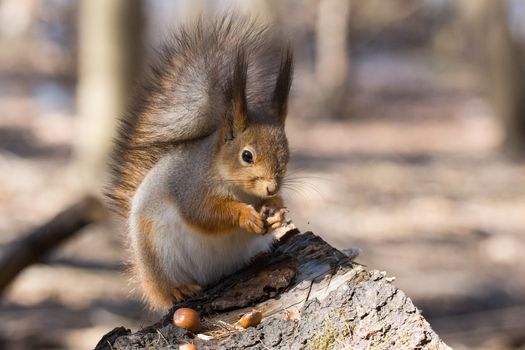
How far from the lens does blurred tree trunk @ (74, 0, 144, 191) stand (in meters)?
7.13

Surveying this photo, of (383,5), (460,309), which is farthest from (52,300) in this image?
(383,5)

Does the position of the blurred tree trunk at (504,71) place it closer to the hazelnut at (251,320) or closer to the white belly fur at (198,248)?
the white belly fur at (198,248)

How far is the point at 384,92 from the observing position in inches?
592

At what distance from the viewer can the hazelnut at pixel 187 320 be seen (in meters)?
2.00

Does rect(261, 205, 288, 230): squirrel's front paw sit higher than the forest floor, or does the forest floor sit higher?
the forest floor

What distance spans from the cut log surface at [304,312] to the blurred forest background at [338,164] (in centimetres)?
35

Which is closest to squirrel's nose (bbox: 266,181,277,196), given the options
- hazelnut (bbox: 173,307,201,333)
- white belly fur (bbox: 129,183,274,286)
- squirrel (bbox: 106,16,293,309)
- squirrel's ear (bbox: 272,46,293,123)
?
squirrel (bbox: 106,16,293,309)

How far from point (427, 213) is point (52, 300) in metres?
3.40

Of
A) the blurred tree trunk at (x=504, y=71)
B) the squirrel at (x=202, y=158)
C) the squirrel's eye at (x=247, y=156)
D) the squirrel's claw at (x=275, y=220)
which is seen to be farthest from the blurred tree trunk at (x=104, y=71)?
the squirrel's claw at (x=275, y=220)

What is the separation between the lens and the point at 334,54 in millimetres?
12195

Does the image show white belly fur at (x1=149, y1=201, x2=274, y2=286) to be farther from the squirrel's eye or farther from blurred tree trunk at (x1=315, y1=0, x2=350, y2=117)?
blurred tree trunk at (x1=315, y1=0, x2=350, y2=117)

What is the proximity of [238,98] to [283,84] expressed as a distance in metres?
0.18

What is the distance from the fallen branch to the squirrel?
152cm

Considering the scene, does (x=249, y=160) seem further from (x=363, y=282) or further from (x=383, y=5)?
(x=383, y=5)
